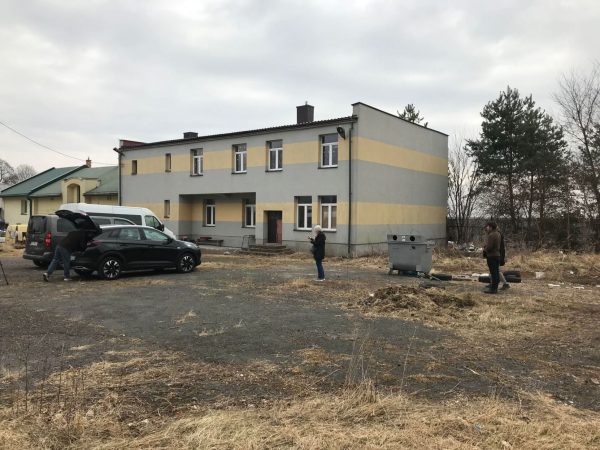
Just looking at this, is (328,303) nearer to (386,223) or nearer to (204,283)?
(204,283)

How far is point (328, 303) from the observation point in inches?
393

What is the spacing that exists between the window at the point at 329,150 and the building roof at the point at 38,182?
98.6ft

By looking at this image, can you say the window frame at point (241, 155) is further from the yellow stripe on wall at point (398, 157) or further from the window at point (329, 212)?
the yellow stripe on wall at point (398, 157)

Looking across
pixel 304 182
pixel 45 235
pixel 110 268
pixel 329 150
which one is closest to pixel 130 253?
pixel 110 268

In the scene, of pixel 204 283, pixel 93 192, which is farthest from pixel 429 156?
pixel 93 192

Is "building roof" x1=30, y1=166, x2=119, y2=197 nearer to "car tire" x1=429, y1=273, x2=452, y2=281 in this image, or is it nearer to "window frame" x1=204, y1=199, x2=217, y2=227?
"window frame" x1=204, y1=199, x2=217, y2=227

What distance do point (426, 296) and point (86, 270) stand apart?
9428 millimetres

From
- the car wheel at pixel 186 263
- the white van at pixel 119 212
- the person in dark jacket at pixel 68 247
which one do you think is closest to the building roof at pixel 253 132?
the white van at pixel 119 212

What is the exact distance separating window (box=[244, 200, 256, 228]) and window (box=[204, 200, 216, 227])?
2.71 metres

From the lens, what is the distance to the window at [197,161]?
95.0ft

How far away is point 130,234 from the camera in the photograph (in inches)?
542

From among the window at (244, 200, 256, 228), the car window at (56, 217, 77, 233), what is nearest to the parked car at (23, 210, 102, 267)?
the car window at (56, 217, 77, 233)

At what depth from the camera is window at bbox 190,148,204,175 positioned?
2895 centimetres

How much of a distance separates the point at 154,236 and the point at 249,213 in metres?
13.7
